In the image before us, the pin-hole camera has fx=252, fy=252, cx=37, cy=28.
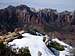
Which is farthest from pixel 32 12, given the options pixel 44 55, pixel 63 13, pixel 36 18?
pixel 44 55

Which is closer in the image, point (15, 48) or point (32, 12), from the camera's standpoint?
point (15, 48)

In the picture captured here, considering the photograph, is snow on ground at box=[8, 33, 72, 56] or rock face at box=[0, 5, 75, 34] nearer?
snow on ground at box=[8, 33, 72, 56]

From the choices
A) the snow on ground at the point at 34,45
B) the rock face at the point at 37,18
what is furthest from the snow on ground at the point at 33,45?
the rock face at the point at 37,18

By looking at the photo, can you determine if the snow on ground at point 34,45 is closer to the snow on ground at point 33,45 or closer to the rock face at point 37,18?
the snow on ground at point 33,45

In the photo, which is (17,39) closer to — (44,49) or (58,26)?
(44,49)

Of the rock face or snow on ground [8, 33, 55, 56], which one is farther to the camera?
the rock face

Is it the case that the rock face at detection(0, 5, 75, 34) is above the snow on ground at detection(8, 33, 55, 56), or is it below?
below

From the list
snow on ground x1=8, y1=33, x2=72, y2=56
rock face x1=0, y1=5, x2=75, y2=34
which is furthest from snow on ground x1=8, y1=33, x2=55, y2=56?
rock face x1=0, y1=5, x2=75, y2=34

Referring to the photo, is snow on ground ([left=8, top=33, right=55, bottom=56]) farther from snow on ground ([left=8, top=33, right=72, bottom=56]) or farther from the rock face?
the rock face
